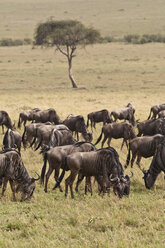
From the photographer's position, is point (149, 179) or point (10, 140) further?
point (10, 140)

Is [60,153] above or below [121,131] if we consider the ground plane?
above

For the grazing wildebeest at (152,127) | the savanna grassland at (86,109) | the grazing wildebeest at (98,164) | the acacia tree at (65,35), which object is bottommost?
the savanna grassland at (86,109)

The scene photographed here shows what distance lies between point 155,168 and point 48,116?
27.8 feet

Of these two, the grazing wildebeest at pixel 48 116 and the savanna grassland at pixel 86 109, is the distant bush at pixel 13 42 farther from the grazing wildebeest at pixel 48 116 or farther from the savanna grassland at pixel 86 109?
the grazing wildebeest at pixel 48 116

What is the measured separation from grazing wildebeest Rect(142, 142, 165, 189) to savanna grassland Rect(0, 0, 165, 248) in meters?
0.21

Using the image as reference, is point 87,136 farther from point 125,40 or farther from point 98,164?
point 125,40

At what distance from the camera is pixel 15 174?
10.1 meters

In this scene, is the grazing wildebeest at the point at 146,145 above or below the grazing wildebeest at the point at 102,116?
above

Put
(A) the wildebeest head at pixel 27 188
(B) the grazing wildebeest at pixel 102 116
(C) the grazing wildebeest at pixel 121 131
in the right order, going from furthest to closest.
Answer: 1. (B) the grazing wildebeest at pixel 102 116
2. (C) the grazing wildebeest at pixel 121 131
3. (A) the wildebeest head at pixel 27 188

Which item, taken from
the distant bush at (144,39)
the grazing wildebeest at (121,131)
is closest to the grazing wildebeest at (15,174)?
the grazing wildebeest at (121,131)

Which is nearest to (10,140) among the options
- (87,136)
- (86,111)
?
(87,136)

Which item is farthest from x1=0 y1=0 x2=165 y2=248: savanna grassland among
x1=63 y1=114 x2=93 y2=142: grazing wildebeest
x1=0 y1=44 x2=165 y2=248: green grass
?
x1=63 y1=114 x2=93 y2=142: grazing wildebeest

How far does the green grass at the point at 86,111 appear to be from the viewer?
7.92 meters

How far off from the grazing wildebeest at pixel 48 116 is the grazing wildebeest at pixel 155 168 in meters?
8.01
